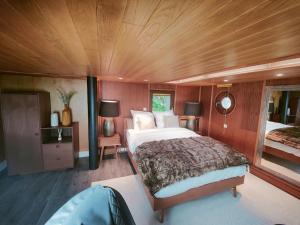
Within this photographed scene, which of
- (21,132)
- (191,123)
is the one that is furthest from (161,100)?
(21,132)

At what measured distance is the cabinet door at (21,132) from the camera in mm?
2469

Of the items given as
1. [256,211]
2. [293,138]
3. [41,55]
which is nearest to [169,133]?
[256,211]

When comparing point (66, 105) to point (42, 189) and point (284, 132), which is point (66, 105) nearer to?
point (42, 189)

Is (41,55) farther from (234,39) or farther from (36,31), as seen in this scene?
(234,39)

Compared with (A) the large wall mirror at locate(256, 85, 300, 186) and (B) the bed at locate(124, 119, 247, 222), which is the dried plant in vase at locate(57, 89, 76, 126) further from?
(A) the large wall mirror at locate(256, 85, 300, 186)

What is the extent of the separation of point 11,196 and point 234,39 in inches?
135

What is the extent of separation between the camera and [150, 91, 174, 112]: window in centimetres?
409

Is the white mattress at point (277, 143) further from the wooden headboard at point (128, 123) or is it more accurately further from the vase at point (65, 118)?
the vase at point (65, 118)

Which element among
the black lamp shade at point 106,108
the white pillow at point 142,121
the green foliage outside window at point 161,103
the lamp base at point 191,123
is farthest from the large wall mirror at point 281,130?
the black lamp shade at point 106,108

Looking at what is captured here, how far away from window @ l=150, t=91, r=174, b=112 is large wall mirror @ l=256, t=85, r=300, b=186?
7.40 ft

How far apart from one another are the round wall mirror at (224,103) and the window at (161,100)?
51.9 inches

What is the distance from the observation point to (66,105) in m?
3.08

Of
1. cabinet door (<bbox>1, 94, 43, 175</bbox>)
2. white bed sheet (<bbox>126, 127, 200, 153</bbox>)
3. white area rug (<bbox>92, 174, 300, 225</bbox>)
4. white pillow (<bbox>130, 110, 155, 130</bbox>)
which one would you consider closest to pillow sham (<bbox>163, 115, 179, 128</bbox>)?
white bed sheet (<bbox>126, 127, 200, 153</bbox>)

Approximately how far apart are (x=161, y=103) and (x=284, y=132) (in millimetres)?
2850
